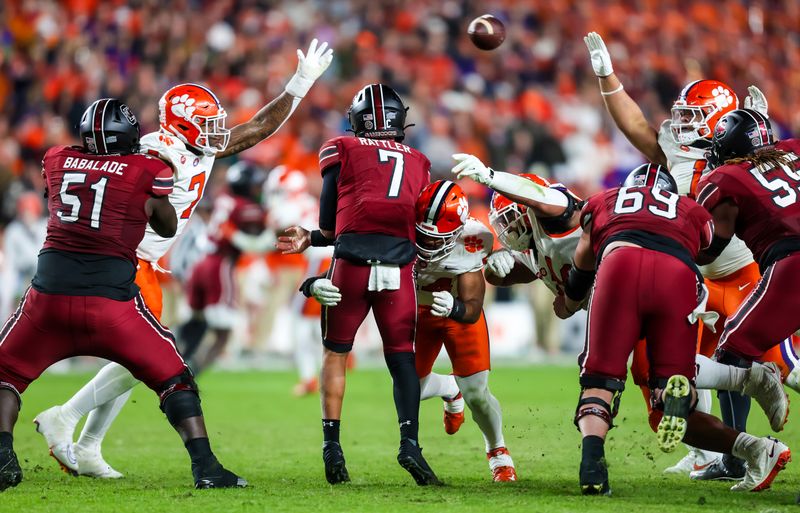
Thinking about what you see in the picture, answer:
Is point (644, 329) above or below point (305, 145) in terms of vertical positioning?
below

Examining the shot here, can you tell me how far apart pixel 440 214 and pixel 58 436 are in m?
2.51

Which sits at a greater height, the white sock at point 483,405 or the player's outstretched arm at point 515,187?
the player's outstretched arm at point 515,187

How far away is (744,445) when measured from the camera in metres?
5.41

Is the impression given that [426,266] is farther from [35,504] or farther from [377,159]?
[35,504]

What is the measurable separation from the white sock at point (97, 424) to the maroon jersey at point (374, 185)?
1805 mm

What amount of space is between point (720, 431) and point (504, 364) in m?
9.10

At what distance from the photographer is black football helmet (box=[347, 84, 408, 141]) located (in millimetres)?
6137

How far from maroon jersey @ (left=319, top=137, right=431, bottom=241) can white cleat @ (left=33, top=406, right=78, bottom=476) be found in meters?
1.94

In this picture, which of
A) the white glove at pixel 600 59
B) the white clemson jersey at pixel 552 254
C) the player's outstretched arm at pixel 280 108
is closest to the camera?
the white clemson jersey at pixel 552 254

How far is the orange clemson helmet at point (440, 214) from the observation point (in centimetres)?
595

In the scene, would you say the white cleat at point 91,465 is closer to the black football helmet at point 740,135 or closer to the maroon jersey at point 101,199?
the maroon jersey at point 101,199

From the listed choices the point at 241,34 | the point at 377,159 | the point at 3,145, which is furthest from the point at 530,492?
the point at 241,34

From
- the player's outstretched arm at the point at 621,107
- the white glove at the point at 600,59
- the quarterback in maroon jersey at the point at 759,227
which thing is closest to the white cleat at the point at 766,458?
the quarterback in maroon jersey at the point at 759,227

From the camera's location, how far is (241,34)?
58.0 feet
